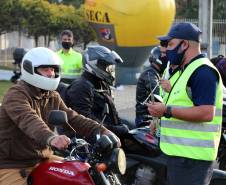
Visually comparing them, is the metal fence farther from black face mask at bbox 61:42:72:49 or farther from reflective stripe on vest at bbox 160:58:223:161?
reflective stripe on vest at bbox 160:58:223:161

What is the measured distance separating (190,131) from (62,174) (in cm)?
96

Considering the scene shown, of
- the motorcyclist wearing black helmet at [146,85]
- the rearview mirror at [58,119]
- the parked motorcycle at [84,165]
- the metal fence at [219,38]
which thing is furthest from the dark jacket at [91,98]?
the metal fence at [219,38]

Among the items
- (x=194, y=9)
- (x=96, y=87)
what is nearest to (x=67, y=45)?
(x=96, y=87)

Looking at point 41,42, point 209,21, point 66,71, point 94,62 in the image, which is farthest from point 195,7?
point 94,62

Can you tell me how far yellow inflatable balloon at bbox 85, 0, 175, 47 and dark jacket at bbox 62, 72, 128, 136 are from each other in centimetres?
A: 1184

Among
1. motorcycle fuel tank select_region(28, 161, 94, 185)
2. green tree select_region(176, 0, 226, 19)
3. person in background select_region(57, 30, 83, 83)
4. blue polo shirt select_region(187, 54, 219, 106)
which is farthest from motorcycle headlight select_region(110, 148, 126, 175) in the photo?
green tree select_region(176, 0, 226, 19)

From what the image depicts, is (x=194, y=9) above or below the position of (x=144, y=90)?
above

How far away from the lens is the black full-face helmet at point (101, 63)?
5.62 metres

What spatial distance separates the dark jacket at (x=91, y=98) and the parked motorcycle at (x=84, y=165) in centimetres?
147

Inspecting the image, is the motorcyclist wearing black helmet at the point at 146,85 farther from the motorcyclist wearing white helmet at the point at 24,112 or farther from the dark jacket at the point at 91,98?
the motorcyclist wearing white helmet at the point at 24,112

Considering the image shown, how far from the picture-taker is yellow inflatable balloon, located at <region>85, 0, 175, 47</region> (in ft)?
57.1

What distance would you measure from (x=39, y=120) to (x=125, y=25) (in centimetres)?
1383

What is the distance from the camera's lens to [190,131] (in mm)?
3961

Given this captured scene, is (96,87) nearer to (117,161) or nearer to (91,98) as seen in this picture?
(91,98)
